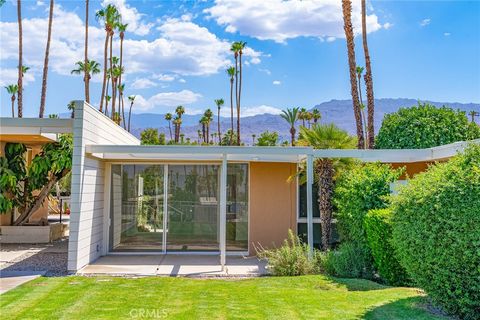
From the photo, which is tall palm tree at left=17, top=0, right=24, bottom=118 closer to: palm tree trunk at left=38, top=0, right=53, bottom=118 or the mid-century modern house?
palm tree trunk at left=38, top=0, right=53, bottom=118

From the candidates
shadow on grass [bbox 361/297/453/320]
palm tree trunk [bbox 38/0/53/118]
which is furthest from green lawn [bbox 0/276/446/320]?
palm tree trunk [bbox 38/0/53/118]

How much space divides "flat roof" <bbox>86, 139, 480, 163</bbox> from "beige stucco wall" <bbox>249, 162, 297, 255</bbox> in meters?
0.79

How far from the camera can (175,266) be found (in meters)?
10.8

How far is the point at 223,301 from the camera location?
7082 mm

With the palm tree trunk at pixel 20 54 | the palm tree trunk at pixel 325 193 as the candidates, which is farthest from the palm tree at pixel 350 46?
the palm tree trunk at pixel 20 54

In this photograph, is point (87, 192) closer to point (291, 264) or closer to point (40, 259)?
point (40, 259)

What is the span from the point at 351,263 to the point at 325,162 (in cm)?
324

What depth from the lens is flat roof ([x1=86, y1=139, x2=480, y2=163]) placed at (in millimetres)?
10336

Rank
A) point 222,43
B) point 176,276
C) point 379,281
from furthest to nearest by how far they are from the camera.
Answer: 1. point 222,43
2. point 176,276
3. point 379,281

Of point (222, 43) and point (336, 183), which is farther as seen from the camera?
point (222, 43)

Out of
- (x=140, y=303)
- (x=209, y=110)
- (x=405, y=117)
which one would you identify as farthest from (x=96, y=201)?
(x=209, y=110)

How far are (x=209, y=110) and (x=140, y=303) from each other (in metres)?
64.8

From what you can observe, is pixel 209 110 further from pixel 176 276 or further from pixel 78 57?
pixel 176 276

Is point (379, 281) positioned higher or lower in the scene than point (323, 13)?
lower
